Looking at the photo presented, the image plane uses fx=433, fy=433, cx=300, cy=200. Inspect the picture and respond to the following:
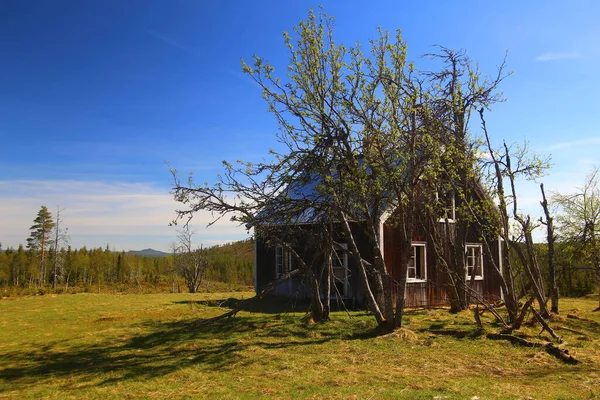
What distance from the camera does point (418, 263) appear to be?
18188mm

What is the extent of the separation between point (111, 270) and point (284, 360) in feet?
205

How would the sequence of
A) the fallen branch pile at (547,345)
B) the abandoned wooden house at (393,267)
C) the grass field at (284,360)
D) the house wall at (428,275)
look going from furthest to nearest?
the house wall at (428,275) < the abandoned wooden house at (393,267) < the fallen branch pile at (547,345) < the grass field at (284,360)

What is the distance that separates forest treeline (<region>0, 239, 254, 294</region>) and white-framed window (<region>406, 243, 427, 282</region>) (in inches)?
1289

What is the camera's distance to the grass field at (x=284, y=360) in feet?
22.4

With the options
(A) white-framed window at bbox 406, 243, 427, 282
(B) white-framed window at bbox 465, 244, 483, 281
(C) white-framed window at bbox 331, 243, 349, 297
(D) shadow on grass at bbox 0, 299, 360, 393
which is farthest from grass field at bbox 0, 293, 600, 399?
(B) white-framed window at bbox 465, 244, 483, 281

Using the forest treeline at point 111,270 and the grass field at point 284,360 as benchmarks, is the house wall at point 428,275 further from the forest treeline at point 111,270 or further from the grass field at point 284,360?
the forest treeline at point 111,270

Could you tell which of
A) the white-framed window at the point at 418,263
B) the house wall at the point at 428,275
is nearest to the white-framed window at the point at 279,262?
the house wall at the point at 428,275

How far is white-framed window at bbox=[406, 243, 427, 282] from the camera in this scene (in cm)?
1770

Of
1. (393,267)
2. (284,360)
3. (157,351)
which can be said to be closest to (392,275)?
(393,267)

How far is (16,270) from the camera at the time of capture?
5541 centimetres

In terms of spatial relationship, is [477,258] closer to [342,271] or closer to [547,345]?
[342,271]

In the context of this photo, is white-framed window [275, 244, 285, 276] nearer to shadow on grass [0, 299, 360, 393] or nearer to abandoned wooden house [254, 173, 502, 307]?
abandoned wooden house [254, 173, 502, 307]

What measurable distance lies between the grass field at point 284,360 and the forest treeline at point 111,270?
36.7m

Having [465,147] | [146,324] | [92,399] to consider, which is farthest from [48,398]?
[465,147]
